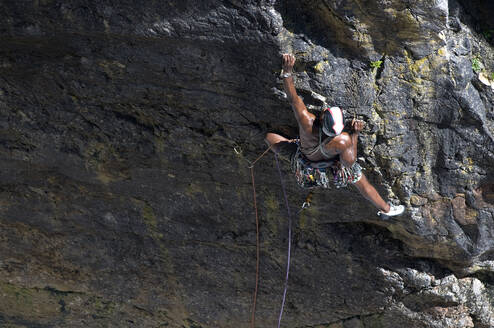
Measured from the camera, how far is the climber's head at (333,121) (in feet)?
15.8

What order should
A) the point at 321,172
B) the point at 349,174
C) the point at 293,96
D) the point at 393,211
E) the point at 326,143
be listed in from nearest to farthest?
1. the point at 293,96
2. the point at 326,143
3. the point at 349,174
4. the point at 321,172
5. the point at 393,211

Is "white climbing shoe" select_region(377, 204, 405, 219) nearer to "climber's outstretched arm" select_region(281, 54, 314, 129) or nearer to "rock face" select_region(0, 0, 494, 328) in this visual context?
"rock face" select_region(0, 0, 494, 328)

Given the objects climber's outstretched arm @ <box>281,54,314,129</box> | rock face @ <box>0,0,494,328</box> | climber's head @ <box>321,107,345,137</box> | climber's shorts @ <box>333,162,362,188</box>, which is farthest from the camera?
climber's shorts @ <box>333,162,362,188</box>

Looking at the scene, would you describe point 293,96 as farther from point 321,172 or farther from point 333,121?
point 321,172

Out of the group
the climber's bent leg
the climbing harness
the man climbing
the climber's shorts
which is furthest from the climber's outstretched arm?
the climber's bent leg

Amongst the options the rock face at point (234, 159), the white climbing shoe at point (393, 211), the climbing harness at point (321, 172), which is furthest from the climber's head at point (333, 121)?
the white climbing shoe at point (393, 211)

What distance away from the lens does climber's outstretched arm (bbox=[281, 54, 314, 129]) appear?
491 centimetres

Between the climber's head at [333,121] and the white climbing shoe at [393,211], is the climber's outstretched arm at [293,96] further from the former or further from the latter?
the white climbing shoe at [393,211]

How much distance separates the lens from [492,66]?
558 cm

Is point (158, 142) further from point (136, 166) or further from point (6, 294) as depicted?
point (6, 294)

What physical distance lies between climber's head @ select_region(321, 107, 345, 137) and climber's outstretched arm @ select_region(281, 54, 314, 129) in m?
0.20

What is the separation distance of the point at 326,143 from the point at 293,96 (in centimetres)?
57

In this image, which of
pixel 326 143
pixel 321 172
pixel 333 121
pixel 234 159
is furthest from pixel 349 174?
pixel 234 159

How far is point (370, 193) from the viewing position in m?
5.59
